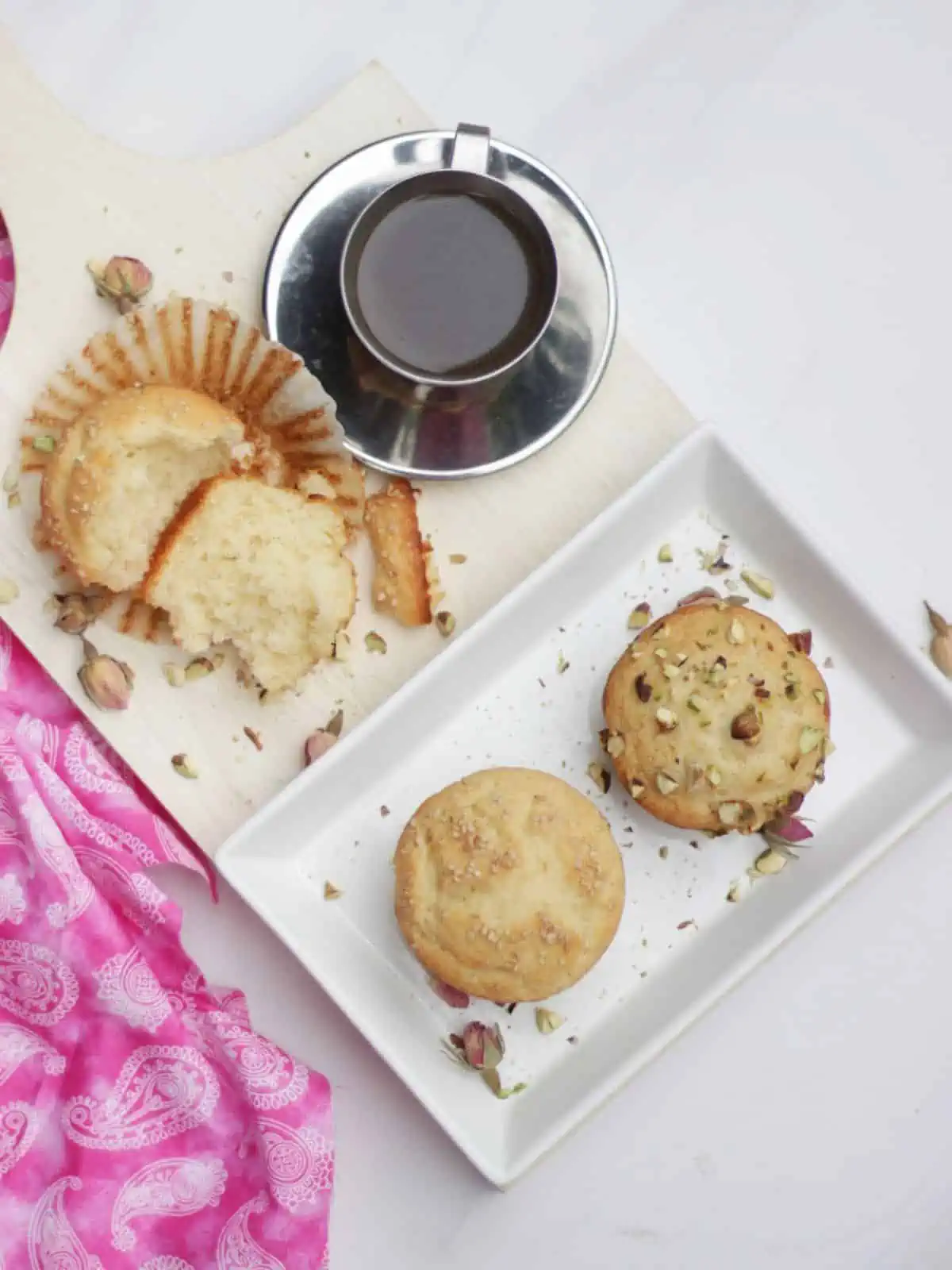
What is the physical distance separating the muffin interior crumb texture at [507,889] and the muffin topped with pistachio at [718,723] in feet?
0.53

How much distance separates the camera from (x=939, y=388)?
2.56 meters

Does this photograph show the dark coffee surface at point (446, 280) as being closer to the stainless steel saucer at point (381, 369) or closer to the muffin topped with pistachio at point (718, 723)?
the stainless steel saucer at point (381, 369)

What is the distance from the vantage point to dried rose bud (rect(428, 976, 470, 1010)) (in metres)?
2.23

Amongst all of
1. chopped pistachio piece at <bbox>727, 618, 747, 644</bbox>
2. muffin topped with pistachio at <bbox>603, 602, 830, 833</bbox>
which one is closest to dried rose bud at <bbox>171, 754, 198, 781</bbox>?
muffin topped with pistachio at <bbox>603, 602, 830, 833</bbox>

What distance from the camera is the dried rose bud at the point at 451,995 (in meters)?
2.23

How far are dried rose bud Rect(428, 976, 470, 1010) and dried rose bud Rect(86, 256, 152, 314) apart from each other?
1.48m

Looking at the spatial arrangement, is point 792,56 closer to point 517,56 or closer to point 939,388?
point 517,56

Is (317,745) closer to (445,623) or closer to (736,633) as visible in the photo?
(445,623)

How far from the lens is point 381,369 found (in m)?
2.29

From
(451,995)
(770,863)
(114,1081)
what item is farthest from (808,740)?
(114,1081)

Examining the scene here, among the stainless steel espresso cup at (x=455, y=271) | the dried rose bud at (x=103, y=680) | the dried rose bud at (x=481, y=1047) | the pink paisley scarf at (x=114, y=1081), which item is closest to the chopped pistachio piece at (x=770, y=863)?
the dried rose bud at (x=481, y=1047)

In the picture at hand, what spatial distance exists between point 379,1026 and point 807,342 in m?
1.72

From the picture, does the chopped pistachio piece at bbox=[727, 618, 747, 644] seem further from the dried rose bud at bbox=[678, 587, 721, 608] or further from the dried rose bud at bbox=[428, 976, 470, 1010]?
the dried rose bud at bbox=[428, 976, 470, 1010]

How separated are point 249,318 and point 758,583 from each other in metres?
1.18
